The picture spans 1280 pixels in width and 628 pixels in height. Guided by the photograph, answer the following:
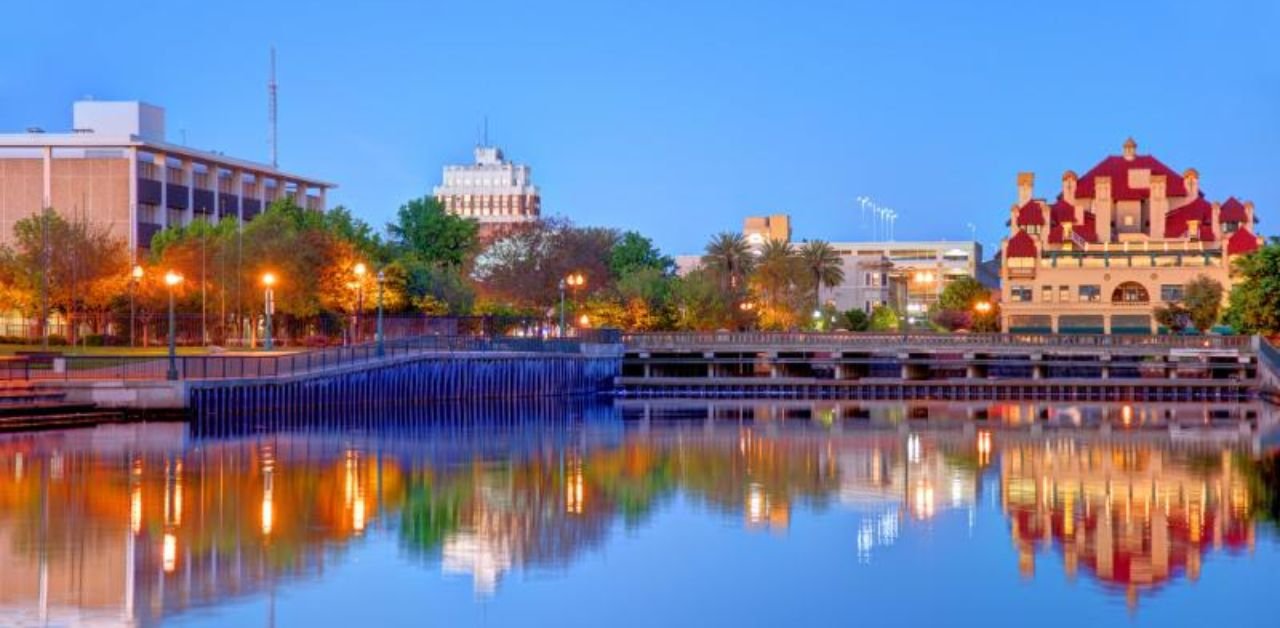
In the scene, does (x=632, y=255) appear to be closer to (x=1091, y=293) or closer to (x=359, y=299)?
(x=1091, y=293)

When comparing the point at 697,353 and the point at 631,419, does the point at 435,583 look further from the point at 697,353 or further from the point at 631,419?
the point at 697,353

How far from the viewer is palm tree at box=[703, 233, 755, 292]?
15275 centimetres

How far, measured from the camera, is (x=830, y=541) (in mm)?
37312

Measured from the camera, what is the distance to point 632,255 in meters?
166

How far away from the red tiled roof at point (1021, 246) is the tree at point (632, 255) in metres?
29.6

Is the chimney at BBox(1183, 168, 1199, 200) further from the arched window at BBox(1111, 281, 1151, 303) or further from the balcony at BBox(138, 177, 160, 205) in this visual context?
the balcony at BBox(138, 177, 160, 205)

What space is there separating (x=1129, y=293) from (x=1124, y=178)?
1422 cm

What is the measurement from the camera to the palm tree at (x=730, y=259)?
153 meters

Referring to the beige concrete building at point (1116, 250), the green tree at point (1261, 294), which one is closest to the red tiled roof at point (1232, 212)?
the beige concrete building at point (1116, 250)

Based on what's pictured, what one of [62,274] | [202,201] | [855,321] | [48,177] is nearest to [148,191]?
[48,177]

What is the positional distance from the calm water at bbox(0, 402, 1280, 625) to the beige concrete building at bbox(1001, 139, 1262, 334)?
78642mm

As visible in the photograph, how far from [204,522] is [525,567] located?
26.9 feet

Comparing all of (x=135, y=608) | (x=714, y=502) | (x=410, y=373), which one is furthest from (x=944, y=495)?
(x=410, y=373)

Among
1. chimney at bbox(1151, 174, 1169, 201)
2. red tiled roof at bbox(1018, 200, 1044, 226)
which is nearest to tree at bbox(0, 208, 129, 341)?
red tiled roof at bbox(1018, 200, 1044, 226)
